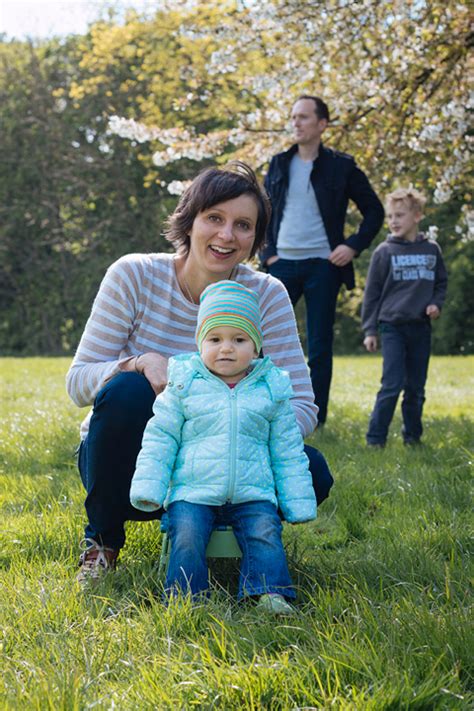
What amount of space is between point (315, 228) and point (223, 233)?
3.02 metres

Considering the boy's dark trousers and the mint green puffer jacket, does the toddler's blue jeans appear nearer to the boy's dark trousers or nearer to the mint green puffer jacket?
the mint green puffer jacket

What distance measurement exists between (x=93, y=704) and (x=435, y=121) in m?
5.91

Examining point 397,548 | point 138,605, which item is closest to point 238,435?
point 138,605

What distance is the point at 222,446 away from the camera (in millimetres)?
2600

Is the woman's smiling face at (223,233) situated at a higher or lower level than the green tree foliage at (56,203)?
lower

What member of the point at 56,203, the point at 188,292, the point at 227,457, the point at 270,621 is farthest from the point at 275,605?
the point at 56,203

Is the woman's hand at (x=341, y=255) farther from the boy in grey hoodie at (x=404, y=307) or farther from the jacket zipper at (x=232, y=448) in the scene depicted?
the jacket zipper at (x=232, y=448)

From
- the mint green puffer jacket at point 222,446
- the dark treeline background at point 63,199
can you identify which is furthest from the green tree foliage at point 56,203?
the mint green puffer jacket at point 222,446

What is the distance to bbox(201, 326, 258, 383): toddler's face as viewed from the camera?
8.86ft

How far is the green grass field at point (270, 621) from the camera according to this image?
1864 millimetres

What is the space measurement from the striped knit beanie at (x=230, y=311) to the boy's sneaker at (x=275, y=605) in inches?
30.9

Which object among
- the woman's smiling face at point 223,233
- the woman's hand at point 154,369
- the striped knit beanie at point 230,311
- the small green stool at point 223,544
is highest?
the woman's smiling face at point 223,233

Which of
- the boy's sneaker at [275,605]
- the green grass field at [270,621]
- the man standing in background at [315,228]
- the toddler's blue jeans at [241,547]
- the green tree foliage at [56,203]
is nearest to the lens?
the green grass field at [270,621]

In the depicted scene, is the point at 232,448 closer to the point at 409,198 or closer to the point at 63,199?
the point at 409,198
